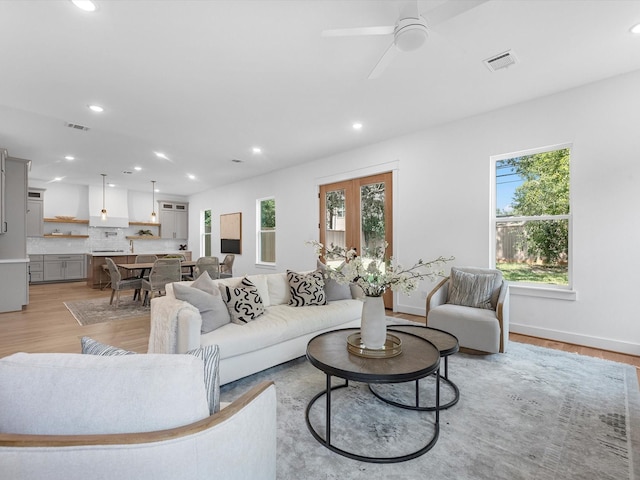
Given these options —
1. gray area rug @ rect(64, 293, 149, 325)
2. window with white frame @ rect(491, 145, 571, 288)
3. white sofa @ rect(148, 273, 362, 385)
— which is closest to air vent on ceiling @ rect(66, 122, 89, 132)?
gray area rug @ rect(64, 293, 149, 325)

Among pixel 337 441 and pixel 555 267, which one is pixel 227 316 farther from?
pixel 555 267

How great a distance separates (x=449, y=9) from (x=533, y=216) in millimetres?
2895

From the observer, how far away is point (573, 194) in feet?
11.2

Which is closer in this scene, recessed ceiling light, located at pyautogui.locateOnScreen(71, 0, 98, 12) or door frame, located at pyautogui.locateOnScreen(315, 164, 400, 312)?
recessed ceiling light, located at pyautogui.locateOnScreen(71, 0, 98, 12)

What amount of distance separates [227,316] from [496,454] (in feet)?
6.77

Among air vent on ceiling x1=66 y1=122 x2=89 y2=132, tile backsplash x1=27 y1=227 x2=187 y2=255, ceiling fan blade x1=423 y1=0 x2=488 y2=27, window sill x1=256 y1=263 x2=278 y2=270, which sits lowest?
window sill x1=256 y1=263 x2=278 y2=270

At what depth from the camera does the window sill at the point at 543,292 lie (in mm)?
3412

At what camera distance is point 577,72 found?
120 inches

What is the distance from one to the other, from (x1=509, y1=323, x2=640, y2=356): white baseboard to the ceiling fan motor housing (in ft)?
11.2

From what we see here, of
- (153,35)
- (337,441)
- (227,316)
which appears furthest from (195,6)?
(337,441)

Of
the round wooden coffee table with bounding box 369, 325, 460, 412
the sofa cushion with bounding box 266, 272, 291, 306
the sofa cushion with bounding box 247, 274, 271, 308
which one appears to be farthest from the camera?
the sofa cushion with bounding box 266, 272, 291, 306

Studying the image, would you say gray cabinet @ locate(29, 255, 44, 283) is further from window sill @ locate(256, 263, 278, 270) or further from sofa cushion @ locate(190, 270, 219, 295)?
sofa cushion @ locate(190, 270, 219, 295)

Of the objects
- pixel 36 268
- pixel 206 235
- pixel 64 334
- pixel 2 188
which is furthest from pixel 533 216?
pixel 36 268

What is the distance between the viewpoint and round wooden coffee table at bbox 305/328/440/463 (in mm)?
1657
